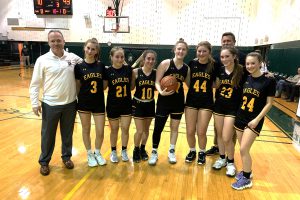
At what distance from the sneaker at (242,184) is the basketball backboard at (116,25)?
12.0 m

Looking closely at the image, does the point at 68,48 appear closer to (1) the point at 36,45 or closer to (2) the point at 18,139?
(1) the point at 36,45

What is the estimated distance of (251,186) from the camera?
10.0ft

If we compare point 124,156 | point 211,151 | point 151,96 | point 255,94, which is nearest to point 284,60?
point 211,151

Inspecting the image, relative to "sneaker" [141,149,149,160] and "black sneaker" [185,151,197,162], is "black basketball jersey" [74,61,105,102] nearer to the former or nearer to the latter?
"sneaker" [141,149,149,160]

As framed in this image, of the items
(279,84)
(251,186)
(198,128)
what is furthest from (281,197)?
(279,84)

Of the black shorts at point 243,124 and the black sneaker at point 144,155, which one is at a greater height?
the black shorts at point 243,124

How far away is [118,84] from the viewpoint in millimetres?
3271

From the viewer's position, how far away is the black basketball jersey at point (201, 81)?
3.28 m

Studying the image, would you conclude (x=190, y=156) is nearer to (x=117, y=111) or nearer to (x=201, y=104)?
(x=201, y=104)

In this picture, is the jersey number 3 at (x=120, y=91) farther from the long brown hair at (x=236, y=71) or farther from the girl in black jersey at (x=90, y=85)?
the long brown hair at (x=236, y=71)

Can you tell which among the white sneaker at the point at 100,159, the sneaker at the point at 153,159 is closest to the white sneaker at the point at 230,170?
the sneaker at the point at 153,159

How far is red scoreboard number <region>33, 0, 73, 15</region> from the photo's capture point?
14.2 metres

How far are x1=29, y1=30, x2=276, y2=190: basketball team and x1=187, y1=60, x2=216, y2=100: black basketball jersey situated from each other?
13 mm

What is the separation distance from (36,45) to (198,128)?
52.5 feet
